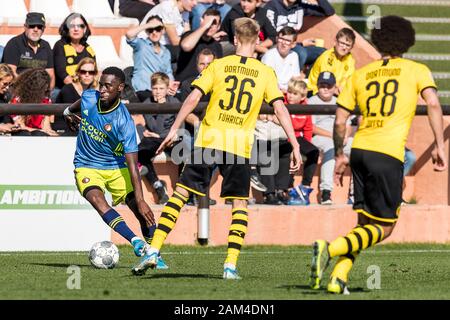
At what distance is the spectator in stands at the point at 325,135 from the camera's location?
15727mm

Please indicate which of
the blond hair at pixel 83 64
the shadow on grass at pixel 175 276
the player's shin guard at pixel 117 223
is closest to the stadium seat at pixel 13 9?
the blond hair at pixel 83 64

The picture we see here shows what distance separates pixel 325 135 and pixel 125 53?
360cm

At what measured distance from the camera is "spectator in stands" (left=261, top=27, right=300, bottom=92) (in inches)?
667

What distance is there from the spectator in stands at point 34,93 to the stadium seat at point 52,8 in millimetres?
3857

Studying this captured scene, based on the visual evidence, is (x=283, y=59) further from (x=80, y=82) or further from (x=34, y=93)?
(x=34, y=93)

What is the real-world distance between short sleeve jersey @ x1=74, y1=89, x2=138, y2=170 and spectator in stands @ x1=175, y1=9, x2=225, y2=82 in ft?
15.5

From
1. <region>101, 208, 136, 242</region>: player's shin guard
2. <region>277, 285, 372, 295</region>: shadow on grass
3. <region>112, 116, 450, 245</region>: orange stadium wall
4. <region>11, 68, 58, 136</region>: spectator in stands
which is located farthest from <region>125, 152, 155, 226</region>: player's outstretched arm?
<region>11, 68, 58, 136</region>: spectator in stands

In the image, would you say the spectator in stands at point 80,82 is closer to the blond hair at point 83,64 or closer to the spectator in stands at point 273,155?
the blond hair at point 83,64

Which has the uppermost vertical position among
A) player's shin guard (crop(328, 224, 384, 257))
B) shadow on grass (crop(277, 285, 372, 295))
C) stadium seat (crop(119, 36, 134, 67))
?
stadium seat (crop(119, 36, 134, 67))

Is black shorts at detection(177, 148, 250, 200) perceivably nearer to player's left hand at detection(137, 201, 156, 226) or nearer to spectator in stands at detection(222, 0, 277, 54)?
player's left hand at detection(137, 201, 156, 226)

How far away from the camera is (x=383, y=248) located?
1545 cm

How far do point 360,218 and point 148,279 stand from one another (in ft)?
6.59
